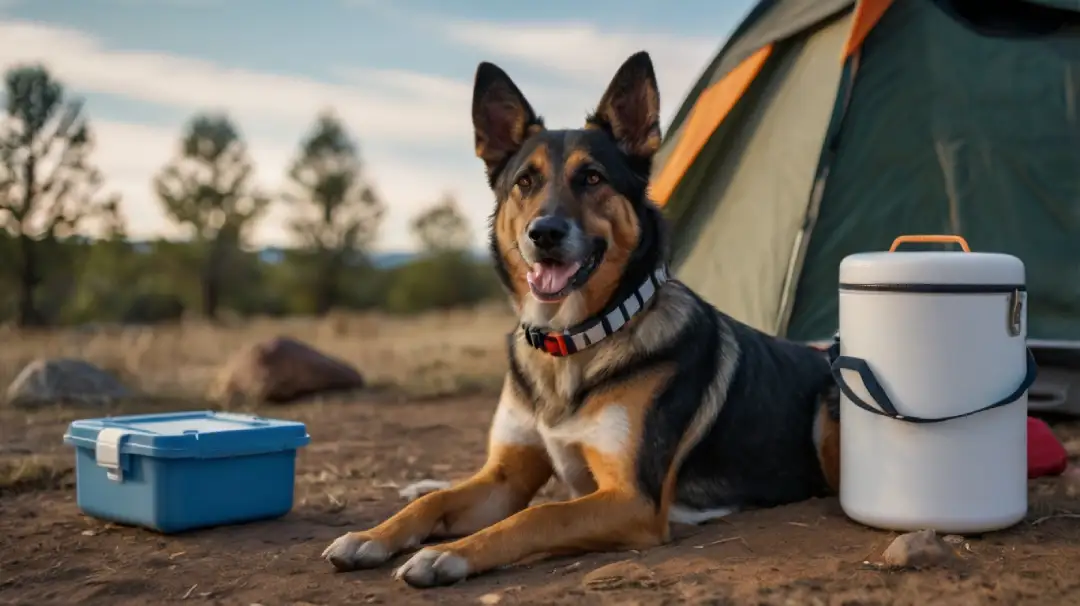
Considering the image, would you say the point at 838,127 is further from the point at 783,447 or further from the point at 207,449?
the point at 207,449

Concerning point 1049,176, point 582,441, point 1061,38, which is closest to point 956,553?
point 582,441

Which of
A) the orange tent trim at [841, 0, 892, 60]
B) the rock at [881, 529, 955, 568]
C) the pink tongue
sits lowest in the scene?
the rock at [881, 529, 955, 568]

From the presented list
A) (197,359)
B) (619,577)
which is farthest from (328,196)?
(619,577)

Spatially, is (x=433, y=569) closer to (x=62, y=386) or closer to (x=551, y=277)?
(x=551, y=277)

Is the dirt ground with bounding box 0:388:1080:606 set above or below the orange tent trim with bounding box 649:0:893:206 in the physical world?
below

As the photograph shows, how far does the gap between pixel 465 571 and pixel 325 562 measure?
55cm

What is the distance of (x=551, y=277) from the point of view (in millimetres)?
3318

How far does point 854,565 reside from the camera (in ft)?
9.25

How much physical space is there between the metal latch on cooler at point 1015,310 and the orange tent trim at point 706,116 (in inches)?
105

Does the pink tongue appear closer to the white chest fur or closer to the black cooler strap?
the white chest fur

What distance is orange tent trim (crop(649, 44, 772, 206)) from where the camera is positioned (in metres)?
5.64

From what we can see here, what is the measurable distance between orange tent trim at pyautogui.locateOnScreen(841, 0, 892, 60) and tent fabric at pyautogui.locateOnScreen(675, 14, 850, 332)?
0.32 feet

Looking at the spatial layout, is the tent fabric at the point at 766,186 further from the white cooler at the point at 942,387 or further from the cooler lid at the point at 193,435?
the cooler lid at the point at 193,435

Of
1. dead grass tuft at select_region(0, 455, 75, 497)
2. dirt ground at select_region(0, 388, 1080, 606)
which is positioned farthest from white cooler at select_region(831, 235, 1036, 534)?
dead grass tuft at select_region(0, 455, 75, 497)
